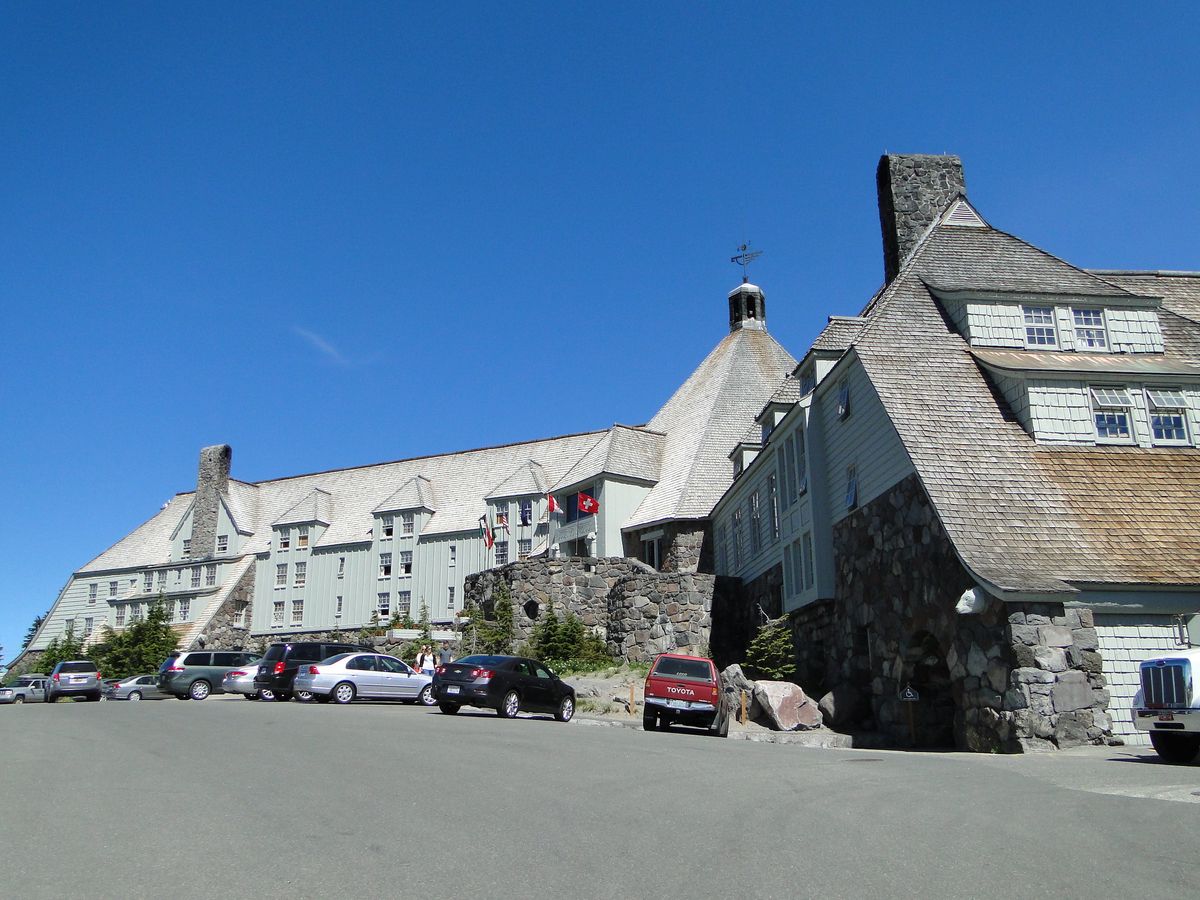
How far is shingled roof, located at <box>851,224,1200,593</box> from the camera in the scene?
19234 mm

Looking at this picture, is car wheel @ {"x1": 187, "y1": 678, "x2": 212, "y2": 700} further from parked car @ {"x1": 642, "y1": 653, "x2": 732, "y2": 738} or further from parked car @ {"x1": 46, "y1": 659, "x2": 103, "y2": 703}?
parked car @ {"x1": 642, "y1": 653, "x2": 732, "y2": 738}

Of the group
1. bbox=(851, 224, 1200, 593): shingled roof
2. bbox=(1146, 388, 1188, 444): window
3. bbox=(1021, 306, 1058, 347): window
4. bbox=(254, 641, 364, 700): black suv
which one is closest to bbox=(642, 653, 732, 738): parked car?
bbox=(851, 224, 1200, 593): shingled roof

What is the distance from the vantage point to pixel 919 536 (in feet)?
69.3

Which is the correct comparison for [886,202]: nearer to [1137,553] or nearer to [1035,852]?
[1137,553]

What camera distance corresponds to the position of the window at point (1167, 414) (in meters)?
22.9

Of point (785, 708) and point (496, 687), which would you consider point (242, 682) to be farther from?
point (785, 708)

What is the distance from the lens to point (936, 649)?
859 inches

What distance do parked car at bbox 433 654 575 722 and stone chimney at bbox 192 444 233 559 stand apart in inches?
1842

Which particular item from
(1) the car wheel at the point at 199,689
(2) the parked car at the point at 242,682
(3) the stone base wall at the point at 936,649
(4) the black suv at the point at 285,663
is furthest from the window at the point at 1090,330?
(1) the car wheel at the point at 199,689

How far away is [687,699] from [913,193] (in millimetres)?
18257

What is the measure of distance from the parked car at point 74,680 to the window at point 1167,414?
37406 mm

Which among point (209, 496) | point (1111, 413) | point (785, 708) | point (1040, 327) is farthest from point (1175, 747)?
point (209, 496)

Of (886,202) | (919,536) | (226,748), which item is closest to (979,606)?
(919,536)

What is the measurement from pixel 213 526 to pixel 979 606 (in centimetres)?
5762
